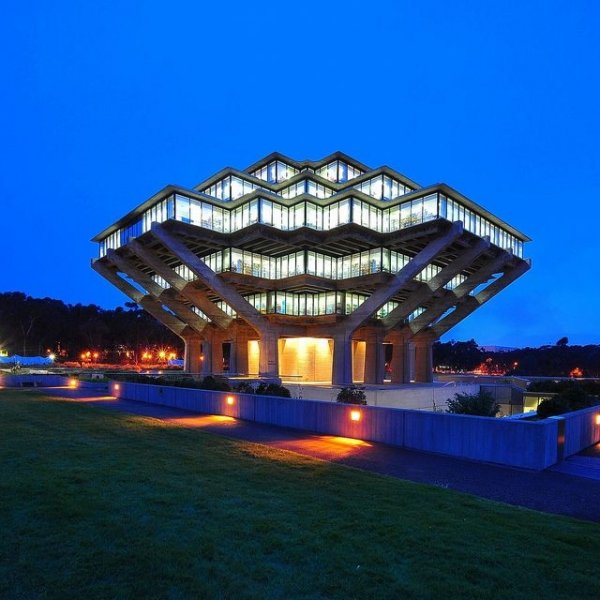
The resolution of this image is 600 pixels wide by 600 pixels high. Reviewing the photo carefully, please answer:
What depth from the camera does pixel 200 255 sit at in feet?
155

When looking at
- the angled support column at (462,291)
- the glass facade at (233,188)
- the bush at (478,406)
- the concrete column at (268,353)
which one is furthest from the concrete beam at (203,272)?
the bush at (478,406)

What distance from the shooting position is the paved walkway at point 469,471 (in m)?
7.67

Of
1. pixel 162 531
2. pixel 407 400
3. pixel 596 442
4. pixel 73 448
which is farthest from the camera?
pixel 407 400

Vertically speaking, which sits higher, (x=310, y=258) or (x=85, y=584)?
(x=310, y=258)

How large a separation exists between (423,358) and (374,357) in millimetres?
10094

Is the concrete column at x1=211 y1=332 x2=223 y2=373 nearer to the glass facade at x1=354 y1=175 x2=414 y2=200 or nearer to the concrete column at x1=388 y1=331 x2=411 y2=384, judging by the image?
the concrete column at x1=388 y1=331 x2=411 y2=384

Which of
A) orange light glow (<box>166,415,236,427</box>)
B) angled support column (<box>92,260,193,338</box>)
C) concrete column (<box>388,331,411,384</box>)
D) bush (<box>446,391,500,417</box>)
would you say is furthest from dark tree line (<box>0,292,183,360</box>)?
bush (<box>446,391,500,417</box>)

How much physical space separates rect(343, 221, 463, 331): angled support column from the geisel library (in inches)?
4.2

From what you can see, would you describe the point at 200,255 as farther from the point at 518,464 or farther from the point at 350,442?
the point at 518,464

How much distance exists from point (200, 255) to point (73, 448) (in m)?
37.8

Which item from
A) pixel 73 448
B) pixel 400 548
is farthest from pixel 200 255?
pixel 400 548

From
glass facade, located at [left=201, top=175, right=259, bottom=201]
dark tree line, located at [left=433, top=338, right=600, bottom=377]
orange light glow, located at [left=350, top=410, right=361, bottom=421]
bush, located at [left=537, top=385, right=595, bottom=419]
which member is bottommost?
dark tree line, located at [left=433, top=338, right=600, bottom=377]

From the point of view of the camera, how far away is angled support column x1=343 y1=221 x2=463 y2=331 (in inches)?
1417

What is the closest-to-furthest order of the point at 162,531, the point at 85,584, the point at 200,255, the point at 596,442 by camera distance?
the point at 85,584, the point at 162,531, the point at 596,442, the point at 200,255
